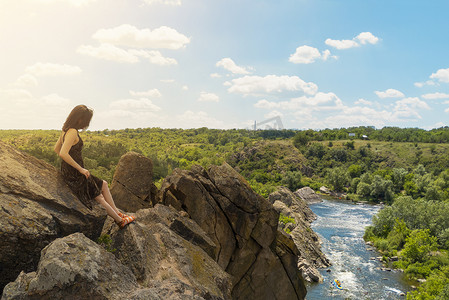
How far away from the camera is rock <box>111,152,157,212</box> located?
66.4 ft

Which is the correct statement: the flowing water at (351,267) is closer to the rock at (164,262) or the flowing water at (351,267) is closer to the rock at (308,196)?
the rock at (308,196)

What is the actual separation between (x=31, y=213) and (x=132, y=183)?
11.2 metres

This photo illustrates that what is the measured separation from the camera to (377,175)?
124625 mm

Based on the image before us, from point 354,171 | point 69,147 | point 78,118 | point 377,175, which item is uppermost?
point 78,118

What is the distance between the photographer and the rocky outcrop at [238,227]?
71.5 ft

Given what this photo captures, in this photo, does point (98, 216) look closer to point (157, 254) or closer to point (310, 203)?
point (157, 254)

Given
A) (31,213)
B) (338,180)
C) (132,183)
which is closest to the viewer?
(31,213)

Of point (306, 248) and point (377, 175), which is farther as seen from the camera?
point (377, 175)

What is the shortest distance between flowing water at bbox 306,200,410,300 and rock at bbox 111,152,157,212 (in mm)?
32560

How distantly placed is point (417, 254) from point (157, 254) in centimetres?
5944

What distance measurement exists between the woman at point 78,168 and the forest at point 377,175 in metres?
35.1

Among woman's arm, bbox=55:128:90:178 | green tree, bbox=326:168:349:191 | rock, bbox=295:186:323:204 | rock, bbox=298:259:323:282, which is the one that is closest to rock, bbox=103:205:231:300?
woman's arm, bbox=55:128:90:178

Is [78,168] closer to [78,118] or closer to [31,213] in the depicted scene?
[78,118]

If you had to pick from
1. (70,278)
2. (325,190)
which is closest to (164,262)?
(70,278)
